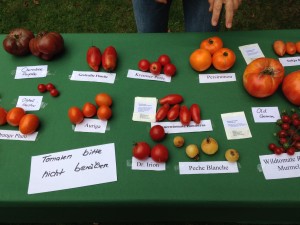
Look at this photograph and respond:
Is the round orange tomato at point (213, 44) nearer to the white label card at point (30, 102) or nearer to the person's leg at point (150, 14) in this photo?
the person's leg at point (150, 14)

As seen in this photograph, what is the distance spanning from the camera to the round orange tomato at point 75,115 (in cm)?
117

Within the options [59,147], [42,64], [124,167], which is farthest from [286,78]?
[42,64]

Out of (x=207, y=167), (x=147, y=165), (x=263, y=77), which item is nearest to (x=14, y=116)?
(x=147, y=165)

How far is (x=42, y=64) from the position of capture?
1.42 metres

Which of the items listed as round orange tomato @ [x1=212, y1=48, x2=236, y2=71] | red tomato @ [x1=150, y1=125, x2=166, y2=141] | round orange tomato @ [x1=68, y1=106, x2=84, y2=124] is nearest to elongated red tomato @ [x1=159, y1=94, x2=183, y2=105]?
red tomato @ [x1=150, y1=125, x2=166, y2=141]

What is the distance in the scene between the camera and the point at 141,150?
107cm

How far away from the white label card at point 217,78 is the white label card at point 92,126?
0.52 metres

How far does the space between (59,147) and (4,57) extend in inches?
26.3

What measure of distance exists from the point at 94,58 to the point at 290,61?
3.25 feet

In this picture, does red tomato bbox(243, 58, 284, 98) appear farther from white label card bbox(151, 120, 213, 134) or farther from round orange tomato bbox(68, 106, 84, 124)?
round orange tomato bbox(68, 106, 84, 124)

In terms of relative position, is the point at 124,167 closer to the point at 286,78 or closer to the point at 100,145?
the point at 100,145

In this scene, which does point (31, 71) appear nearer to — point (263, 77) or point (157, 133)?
point (157, 133)

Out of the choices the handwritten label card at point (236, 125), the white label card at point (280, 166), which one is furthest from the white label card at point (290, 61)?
the white label card at point (280, 166)

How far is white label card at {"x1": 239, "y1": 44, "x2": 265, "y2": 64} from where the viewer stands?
55.4 inches
